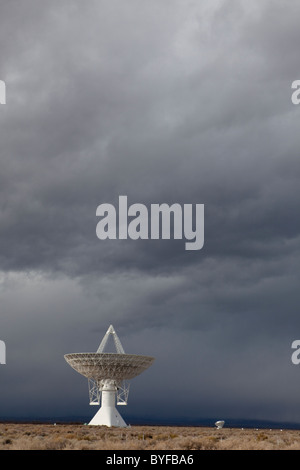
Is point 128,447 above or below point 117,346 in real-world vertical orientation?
below

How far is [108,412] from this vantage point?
74188mm

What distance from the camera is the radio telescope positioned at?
71875mm

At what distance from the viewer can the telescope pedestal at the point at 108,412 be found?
73125 millimetres

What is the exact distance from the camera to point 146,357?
74.1 metres

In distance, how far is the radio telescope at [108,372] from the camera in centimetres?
7188

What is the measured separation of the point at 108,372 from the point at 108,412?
5.81 m

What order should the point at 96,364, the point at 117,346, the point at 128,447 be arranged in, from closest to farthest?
the point at 128,447
the point at 96,364
the point at 117,346

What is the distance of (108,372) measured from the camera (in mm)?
72938

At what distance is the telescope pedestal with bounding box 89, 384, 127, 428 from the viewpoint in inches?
2879
